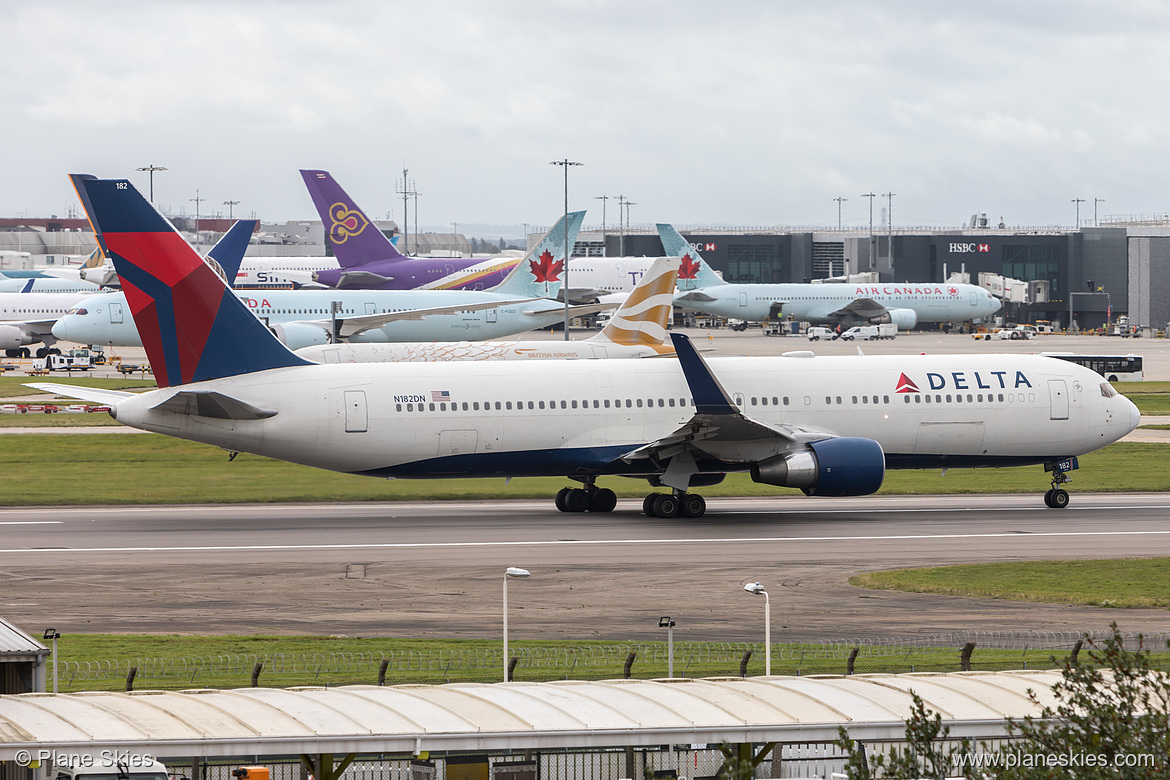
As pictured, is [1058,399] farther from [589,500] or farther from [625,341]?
[625,341]

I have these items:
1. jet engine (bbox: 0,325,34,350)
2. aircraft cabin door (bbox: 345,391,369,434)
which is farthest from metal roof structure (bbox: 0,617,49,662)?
jet engine (bbox: 0,325,34,350)

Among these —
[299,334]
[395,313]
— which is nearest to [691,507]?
[395,313]

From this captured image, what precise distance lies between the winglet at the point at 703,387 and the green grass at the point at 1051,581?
713 cm

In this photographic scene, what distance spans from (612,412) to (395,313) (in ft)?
163

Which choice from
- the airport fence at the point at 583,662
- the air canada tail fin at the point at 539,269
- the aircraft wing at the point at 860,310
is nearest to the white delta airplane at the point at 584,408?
the airport fence at the point at 583,662

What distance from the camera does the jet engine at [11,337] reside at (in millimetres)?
112312

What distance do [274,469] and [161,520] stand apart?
18.0 ft

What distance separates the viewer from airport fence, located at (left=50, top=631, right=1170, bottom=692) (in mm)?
22375

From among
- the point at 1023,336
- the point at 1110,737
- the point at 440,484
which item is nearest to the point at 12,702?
the point at 1110,737

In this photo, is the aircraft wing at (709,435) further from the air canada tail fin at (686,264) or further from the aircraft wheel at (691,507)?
the air canada tail fin at (686,264)

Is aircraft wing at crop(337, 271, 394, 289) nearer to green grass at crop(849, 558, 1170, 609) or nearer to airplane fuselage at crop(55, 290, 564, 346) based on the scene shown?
airplane fuselage at crop(55, 290, 564, 346)

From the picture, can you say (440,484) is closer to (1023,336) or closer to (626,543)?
(626,543)

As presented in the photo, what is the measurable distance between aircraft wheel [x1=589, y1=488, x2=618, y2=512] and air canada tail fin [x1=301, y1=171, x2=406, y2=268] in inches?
2662

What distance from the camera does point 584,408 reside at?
133ft
